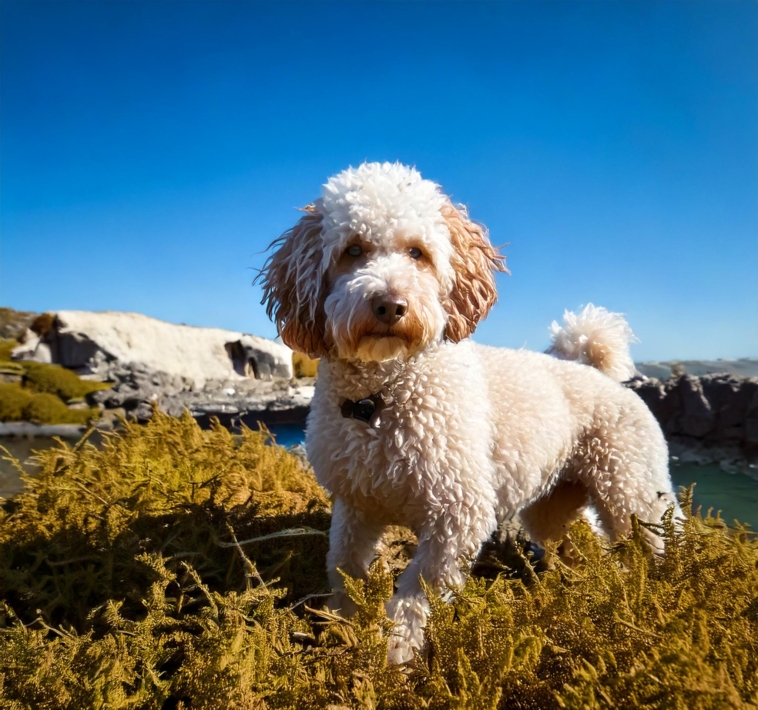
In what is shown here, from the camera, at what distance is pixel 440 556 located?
2482 mm

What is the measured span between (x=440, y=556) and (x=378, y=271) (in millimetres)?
1345

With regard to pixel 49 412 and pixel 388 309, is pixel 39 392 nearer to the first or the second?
pixel 49 412

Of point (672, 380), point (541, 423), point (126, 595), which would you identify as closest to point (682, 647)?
point (541, 423)

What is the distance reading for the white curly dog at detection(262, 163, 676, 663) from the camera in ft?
8.02

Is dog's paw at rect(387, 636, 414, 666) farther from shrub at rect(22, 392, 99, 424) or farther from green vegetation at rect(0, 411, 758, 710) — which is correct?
shrub at rect(22, 392, 99, 424)

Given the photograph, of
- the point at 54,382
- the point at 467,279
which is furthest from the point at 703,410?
the point at 54,382

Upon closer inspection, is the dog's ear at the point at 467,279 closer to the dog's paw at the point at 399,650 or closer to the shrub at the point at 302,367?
the dog's paw at the point at 399,650

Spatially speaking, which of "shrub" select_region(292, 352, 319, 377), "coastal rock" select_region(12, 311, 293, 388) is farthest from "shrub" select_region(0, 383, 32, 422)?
"shrub" select_region(292, 352, 319, 377)

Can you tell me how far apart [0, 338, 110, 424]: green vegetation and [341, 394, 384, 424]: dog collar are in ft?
30.8

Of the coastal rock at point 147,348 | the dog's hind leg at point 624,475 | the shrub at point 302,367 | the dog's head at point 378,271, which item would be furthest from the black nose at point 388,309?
the shrub at point 302,367

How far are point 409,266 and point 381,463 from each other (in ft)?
Answer: 3.12

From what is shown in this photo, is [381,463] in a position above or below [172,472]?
above

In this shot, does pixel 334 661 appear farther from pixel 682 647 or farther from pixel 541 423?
pixel 541 423

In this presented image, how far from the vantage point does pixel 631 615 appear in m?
1.74
